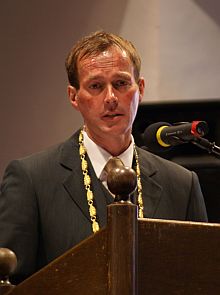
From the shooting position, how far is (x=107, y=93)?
203cm

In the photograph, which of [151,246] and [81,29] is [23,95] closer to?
[81,29]

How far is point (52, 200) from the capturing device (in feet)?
6.65

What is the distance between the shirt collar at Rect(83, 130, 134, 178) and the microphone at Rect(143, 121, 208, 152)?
0.23ft

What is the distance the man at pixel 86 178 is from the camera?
1.97 m

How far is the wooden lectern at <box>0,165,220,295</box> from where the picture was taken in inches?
47.8

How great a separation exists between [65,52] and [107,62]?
1525 mm

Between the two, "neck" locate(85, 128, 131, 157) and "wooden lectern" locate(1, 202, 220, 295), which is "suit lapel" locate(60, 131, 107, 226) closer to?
"neck" locate(85, 128, 131, 157)

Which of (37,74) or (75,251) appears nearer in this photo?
(75,251)

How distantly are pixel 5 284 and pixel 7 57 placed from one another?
2.35m

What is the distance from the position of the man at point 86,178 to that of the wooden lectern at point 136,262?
2.24 feet

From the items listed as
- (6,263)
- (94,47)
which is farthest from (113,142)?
(6,263)

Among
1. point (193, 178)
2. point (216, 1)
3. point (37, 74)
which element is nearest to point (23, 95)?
point (37, 74)

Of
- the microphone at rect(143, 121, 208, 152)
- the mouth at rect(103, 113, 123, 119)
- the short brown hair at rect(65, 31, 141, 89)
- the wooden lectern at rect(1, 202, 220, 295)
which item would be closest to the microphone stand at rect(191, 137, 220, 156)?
the microphone at rect(143, 121, 208, 152)

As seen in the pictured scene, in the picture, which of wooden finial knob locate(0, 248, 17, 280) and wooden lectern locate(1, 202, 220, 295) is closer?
wooden lectern locate(1, 202, 220, 295)
